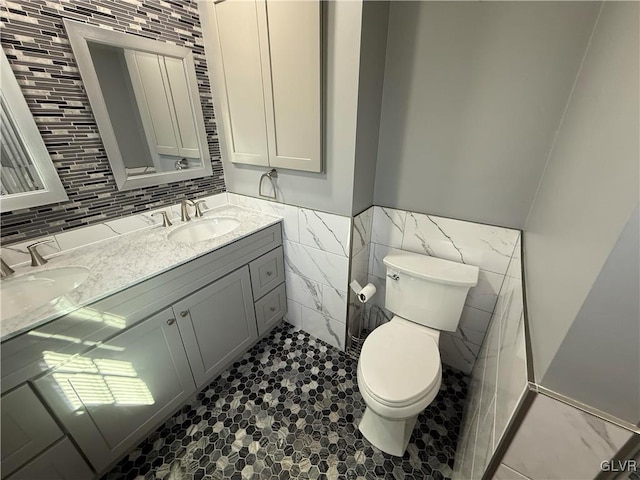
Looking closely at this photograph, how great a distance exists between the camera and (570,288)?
0.49 metres

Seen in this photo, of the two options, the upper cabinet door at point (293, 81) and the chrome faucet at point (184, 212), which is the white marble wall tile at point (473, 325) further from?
the chrome faucet at point (184, 212)

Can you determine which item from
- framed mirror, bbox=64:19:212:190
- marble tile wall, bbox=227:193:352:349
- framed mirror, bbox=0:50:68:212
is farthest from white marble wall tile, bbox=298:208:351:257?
framed mirror, bbox=0:50:68:212

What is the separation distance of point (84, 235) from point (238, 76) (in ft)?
3.88

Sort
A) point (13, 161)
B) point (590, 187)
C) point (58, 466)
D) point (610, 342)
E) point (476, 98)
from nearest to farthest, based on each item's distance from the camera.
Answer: point (610, 342), point (590, 187), point (58, 466), point (13, 161), point (476, 98)

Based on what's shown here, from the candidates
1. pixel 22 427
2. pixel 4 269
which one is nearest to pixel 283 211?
pixel 4 269

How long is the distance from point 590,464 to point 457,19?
1.52 metres

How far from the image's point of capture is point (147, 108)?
57.0 inches

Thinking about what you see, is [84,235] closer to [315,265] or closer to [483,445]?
[315,265]

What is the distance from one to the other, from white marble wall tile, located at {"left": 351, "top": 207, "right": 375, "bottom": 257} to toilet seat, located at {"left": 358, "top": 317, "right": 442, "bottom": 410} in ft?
1.58

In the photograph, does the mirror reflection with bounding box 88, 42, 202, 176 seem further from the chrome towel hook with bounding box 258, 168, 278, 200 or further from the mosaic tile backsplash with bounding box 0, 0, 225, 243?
the chrome towel hook with bounding box 258, 168, 278, 200

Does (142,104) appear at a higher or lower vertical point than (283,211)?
higher

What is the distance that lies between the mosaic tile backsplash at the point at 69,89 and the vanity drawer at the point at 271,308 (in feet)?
3.02

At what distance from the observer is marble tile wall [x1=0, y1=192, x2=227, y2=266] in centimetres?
113

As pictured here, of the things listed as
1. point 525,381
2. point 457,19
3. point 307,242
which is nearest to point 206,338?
point 307,242
